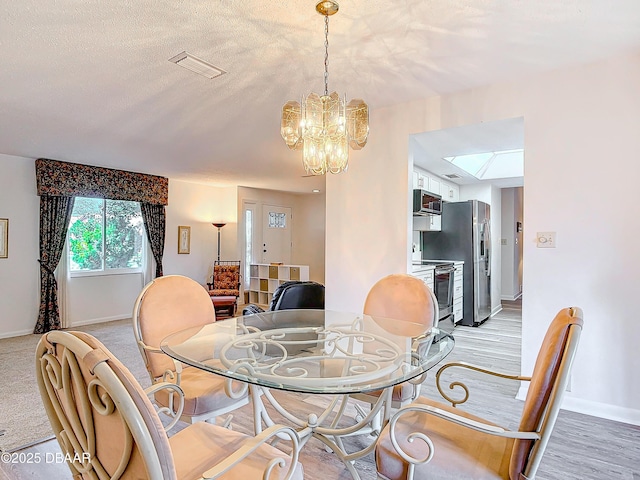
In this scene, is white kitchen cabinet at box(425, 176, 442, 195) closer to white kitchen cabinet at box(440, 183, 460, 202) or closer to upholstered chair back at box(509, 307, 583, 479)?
white kitchen cabinet at box(440, 183, 460, 202)

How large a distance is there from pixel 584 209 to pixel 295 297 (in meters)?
2.47

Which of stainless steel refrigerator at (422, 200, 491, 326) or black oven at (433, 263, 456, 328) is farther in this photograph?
stainless steel refrigerator at (422, 200, 491, 326)

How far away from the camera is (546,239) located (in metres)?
2.68

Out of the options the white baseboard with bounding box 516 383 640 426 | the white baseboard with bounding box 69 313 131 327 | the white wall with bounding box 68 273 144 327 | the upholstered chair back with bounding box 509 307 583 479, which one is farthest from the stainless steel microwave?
the white baseboard with bounding box 69 313 131 327

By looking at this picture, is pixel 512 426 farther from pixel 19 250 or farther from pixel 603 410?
pixel 19 250

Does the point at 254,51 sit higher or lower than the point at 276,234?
higher

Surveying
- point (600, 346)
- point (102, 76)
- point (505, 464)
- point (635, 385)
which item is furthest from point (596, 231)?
point (102, 76)

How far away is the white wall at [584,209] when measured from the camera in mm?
2428

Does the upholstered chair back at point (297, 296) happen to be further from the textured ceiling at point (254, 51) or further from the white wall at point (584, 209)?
the white wall at point (584, 209)

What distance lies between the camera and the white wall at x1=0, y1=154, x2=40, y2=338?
15.9 ft

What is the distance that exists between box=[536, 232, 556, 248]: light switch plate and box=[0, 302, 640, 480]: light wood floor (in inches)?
45.5

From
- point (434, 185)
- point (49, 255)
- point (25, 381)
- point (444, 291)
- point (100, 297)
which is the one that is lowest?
point (25, 381)

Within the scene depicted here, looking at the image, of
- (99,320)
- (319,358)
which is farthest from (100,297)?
(319,358)

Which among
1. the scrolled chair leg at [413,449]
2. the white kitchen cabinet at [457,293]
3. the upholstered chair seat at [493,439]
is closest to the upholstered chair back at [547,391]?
the upholstered chair seat at [493,439]
